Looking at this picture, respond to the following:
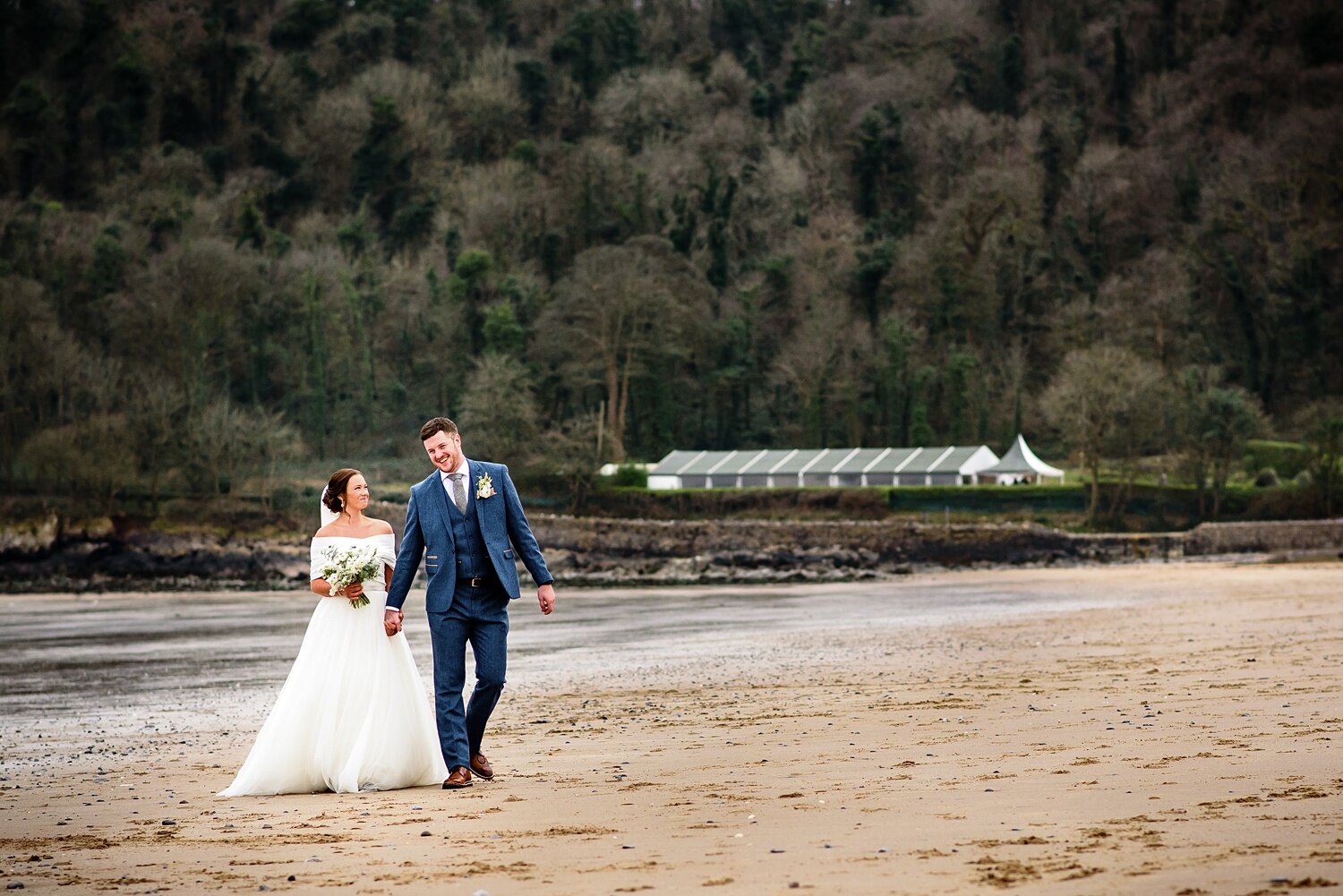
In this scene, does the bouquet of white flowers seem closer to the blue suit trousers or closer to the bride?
the bride

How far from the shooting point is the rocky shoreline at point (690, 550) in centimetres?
5266

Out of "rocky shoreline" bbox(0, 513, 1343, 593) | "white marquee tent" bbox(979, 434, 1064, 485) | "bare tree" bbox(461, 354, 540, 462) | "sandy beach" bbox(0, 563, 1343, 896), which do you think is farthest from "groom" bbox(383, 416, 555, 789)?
"bare tree" bbox(461, 354, 540, 462)

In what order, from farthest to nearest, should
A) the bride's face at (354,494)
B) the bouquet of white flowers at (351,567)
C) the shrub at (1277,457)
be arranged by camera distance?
the shrub at (1277,457), the bride's face at (354,494), the bouquet of white flowers at (351,567)

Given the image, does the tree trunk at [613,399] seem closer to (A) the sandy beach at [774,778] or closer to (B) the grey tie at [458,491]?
(A) the sandy beach at [774,778]

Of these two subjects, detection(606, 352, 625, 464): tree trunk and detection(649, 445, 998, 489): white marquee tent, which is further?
detection(606, 352, 625, 464): tree trunk

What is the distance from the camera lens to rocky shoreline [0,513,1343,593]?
5266 cm

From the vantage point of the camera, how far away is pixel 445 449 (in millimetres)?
9367

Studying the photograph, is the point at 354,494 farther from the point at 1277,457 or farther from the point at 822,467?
the point at 822,467

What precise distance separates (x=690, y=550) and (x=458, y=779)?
60923mm

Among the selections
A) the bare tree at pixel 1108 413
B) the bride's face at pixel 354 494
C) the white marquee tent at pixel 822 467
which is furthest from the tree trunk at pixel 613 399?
the bride's face at pixel 354 494

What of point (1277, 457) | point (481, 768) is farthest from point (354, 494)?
point (1277, 457)

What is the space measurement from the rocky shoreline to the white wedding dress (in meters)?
38.7

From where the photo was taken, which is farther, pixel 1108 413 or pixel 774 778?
pixel 1108 413

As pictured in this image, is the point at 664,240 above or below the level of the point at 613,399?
above
